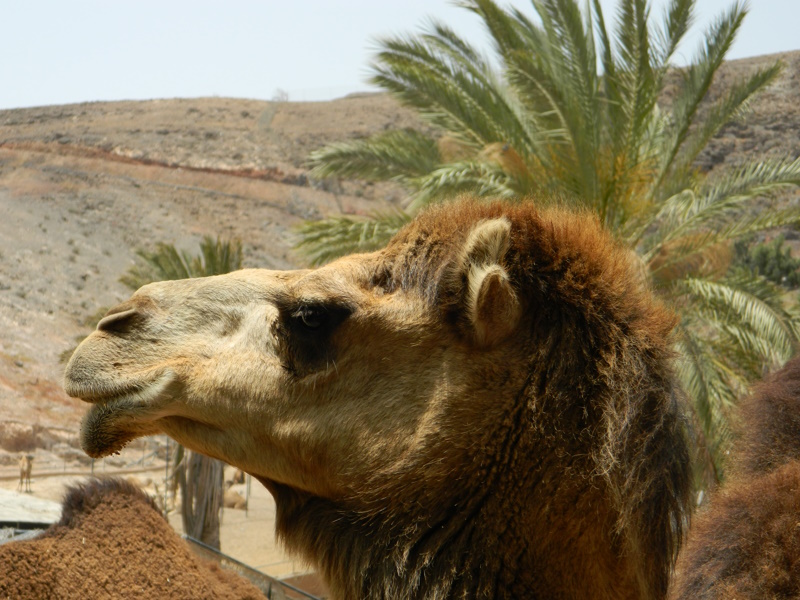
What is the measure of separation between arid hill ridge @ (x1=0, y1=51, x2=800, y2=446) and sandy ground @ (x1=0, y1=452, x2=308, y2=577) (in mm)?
2541

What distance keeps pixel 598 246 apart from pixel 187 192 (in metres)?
42.5

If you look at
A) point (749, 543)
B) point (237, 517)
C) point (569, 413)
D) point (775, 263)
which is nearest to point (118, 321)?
point (569, 413)

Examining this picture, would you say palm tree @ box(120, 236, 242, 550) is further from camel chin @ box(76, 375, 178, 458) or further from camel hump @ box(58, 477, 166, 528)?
camel chin @ box(76, 375, 178, 458)

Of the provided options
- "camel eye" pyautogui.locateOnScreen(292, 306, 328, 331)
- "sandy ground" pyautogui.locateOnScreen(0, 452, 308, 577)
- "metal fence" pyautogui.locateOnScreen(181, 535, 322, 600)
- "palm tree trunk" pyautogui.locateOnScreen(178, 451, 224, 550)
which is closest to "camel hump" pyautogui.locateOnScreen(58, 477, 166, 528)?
"metal fence" pyautogui.locateOnScreen(181, 535, 322, 600)

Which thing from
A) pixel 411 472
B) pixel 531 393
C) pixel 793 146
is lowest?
A: pixel 411 472

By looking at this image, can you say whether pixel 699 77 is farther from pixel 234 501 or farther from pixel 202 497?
pixel 234 501

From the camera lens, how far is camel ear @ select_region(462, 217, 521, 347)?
6.86 ft

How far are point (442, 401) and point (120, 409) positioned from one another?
0.86 m

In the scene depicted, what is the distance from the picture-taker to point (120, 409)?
88.4 inches

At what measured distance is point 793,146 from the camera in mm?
28359

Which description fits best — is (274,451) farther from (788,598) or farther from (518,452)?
(788,598)

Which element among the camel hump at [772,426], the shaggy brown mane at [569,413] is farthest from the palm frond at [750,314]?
the shaggy brown mane at [569,413]

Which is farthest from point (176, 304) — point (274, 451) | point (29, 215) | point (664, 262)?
point (29, 215)

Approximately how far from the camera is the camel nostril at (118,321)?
7.59 feet
